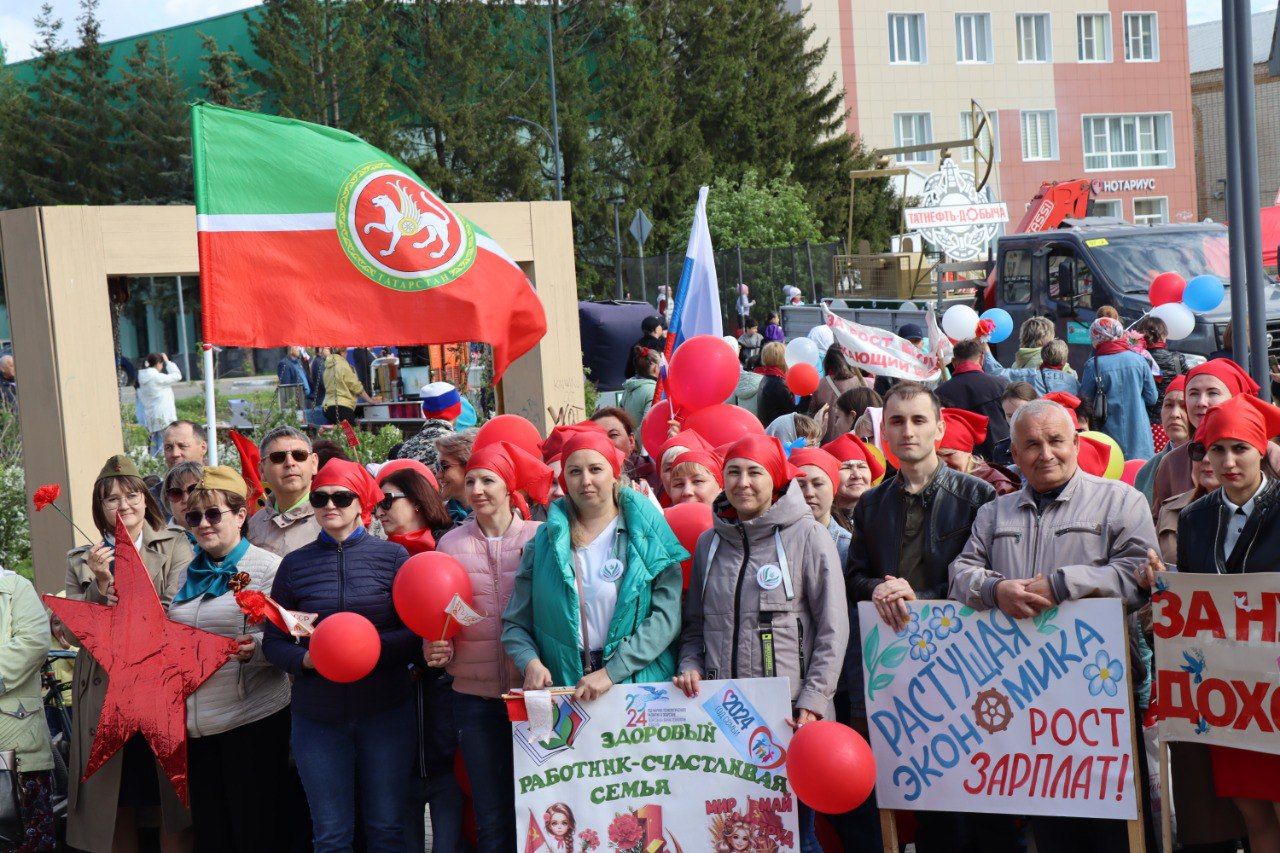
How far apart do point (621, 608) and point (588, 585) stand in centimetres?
15

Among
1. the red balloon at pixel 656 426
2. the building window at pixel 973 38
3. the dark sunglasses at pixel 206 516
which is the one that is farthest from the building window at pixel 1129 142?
the dark sunglasses at pixel 206 516

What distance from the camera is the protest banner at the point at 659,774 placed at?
5.00 metres

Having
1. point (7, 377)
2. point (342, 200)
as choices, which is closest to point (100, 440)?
point (342, 200)

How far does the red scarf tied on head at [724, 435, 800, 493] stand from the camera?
501cm

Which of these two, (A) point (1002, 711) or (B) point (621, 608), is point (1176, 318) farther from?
(B) point (621, 608)

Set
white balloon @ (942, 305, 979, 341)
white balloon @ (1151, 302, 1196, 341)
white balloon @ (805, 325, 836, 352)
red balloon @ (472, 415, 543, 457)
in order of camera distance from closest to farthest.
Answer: red balloon @ (472, 415, 543, 457)
white balloon @ (1151, 302, 1196, 341)
white balloon @ (805, 325, 836, 352)
white balloon @ (942, 305, 979, 341)

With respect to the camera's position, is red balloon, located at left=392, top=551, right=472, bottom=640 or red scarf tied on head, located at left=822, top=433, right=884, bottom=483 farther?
red scarf tied on head, located at left=822, top=433, right=884, bottom=483

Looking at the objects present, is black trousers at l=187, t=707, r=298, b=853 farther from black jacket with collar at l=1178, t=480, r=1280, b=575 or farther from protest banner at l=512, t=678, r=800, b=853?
black jacket with collar at l=1178, t=480, r=1280, b=575

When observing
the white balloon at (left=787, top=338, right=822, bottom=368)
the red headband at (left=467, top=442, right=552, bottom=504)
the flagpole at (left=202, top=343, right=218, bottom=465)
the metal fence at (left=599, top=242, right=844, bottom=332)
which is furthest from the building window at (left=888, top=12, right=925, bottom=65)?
the red headband at (left=467, top=442, right=552, bottom=504)

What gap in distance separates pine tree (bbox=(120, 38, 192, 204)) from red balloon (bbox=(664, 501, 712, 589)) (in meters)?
46.1

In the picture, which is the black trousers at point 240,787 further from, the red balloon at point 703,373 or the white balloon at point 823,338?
the white balloon at point 823,338

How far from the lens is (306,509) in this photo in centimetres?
634

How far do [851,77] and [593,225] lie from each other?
11.4 meters

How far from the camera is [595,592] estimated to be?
16.9 feet
